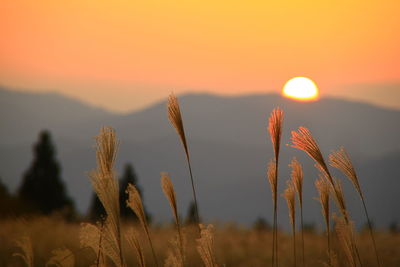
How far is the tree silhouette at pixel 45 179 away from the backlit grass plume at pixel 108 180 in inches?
1305

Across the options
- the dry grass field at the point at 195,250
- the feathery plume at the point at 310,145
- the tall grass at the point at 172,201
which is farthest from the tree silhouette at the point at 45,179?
the feathery plume at the point at 310,145

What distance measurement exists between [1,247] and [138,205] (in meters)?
5.29

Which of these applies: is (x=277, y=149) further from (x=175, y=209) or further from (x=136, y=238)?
(x=136, y=238)

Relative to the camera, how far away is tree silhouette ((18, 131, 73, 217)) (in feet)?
113

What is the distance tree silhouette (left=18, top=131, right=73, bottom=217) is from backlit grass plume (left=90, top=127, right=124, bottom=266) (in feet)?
109

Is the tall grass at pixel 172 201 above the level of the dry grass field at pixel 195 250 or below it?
above

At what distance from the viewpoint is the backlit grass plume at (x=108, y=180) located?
2.15m

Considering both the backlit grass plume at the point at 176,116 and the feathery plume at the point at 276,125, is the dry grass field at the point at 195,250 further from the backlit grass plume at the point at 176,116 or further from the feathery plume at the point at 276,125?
the backlit grass plume at the point at 176,116

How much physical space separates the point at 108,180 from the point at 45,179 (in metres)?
33.9

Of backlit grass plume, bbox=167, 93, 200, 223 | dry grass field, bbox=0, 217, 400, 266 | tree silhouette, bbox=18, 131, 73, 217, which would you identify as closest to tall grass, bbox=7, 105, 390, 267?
backlit grass plume, bbox=167, 93, 200, 223

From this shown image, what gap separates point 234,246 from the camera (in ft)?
26.3

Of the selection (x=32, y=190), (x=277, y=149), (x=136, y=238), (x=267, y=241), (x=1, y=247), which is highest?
(x=277, y=149)

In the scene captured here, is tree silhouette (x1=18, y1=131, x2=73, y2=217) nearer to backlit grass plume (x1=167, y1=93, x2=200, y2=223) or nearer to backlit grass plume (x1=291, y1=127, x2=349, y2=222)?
backlit grass plume (x1=167, y1=93, x2=200, y2=223)

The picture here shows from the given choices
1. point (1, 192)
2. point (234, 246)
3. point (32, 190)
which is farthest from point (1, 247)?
point (32, 190)
